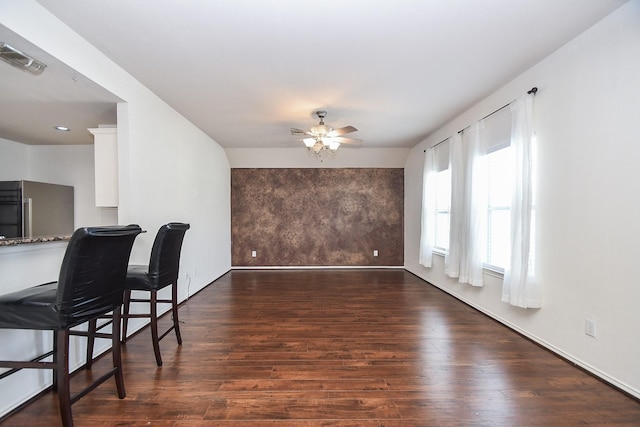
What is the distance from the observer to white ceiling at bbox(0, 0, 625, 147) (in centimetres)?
181

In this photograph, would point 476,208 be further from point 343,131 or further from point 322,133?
point 322,133

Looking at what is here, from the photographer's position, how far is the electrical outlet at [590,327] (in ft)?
6.66

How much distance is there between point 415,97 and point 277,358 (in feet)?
10.2

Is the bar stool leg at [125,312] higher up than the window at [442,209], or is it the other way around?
the window at [442,209]

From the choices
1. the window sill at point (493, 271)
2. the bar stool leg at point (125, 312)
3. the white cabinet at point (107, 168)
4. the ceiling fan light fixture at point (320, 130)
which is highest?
the ceiling fan light fixture at point (320, 130)

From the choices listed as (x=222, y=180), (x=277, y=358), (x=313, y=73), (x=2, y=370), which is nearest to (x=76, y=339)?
(x=2, y=370)

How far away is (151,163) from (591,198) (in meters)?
4.02

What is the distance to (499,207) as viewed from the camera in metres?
3.12

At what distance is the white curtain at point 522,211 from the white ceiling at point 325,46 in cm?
50

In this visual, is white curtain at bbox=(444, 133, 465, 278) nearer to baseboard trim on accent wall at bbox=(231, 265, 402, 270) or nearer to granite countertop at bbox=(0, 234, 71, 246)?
baseboard trim on accent wall at bbox=(231, 265, 402, 270)

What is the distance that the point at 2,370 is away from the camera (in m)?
1.63

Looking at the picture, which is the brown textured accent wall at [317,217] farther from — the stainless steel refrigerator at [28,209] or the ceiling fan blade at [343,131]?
the stainless steel refrigerator at [28,209]

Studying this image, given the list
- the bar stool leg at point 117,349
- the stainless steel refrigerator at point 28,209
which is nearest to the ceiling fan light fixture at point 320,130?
the bar stool leg at point 117,349

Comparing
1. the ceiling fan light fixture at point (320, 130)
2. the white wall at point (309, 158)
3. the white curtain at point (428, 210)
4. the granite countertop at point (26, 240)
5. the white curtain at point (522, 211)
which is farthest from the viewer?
the white wall at point (309, 158)
